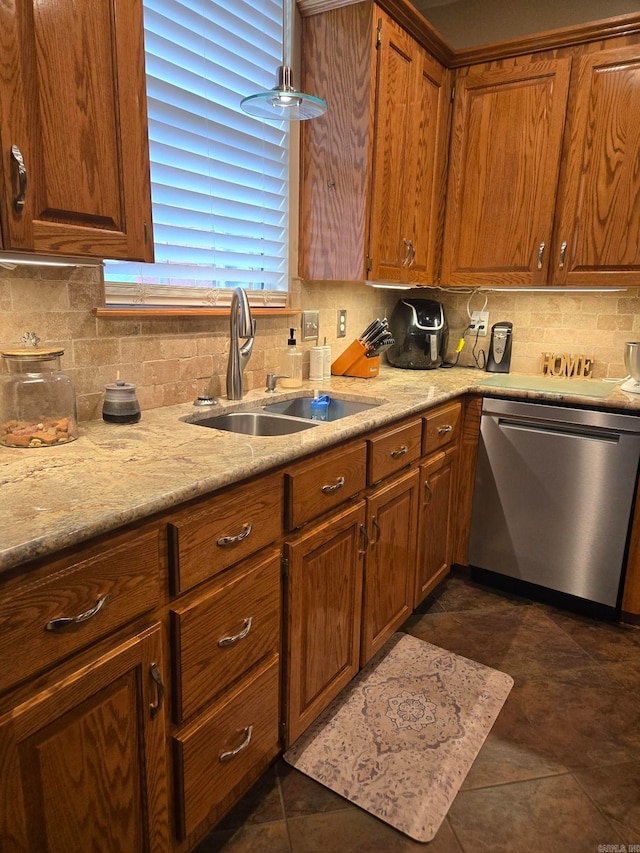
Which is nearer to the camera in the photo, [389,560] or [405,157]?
[389,560]

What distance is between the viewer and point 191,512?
1.10m

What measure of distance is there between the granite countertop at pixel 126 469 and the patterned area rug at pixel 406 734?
91 cm

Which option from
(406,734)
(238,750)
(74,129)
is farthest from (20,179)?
(406,734)

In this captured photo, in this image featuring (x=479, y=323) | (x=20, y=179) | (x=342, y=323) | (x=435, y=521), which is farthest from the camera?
(x=479, y=323)

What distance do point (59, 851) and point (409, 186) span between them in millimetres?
2470

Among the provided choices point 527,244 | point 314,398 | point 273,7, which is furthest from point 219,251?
point 527,244

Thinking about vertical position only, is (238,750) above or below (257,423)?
below

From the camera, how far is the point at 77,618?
0.89 metres

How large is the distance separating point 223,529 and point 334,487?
17.6 inches

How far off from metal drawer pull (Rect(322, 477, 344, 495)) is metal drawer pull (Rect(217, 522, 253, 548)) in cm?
31

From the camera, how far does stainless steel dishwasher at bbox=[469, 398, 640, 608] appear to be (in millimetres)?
2188

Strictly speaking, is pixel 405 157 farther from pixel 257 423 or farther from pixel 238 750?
pixel 238 750

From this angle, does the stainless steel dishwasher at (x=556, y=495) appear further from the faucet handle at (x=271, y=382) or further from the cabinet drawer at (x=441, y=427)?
the faucet handle at (x=271, y=382)

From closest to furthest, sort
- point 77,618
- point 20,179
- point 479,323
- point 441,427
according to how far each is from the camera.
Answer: point 77,618 < point 20,179 < point 441,427 < point 479,323
